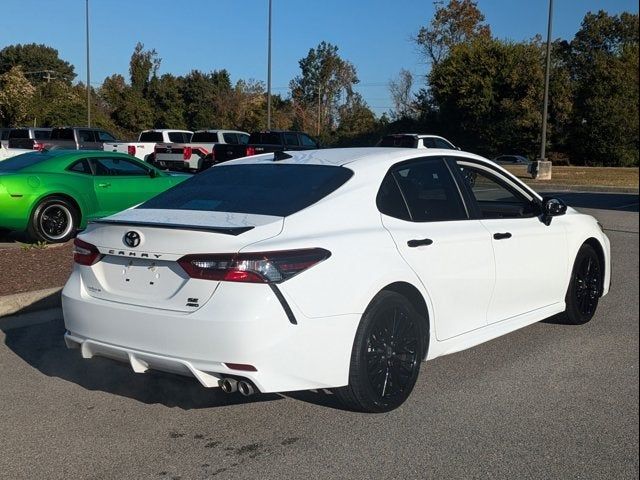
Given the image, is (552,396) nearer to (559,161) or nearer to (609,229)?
(609,229)

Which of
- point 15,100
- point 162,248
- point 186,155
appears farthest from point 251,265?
point 15,100

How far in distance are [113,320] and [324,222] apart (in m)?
1.37

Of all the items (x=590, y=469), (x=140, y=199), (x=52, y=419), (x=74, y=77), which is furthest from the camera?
(x=74, y=77)

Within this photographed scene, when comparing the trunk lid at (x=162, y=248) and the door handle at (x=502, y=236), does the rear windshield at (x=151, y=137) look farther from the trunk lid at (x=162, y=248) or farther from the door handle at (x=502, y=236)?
the trunk lid at (x=162, y=248)

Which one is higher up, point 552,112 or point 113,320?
point 552,112

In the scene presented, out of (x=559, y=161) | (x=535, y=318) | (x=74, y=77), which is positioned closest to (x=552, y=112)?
(x=559, y=161)

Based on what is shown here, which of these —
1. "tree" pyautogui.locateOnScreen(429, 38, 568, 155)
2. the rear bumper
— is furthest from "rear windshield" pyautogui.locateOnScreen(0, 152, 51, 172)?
"tree" pyautogui.locateOnScreen(429, 38, 568, 155)

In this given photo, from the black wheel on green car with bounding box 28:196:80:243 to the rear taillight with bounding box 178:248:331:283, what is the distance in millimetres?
7371

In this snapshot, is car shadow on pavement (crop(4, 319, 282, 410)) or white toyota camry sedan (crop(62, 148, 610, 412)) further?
car shadow on pavement (crop(4, 319, 282, 410))

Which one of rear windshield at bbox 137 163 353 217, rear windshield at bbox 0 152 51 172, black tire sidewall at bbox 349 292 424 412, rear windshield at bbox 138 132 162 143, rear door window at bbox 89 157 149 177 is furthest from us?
rear windshield at bbox 138 132 162 143

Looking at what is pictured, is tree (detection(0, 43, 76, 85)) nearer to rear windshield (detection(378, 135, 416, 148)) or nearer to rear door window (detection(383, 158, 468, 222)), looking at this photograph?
rear windshield (detection(378, 135, 416, 148))

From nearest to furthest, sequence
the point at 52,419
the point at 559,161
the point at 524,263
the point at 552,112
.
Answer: the point at 52,419 → the point at 524,263 → the point at 559,161 → the point at 552,112

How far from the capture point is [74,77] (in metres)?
88.6

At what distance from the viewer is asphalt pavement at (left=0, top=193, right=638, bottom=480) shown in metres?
3.75
